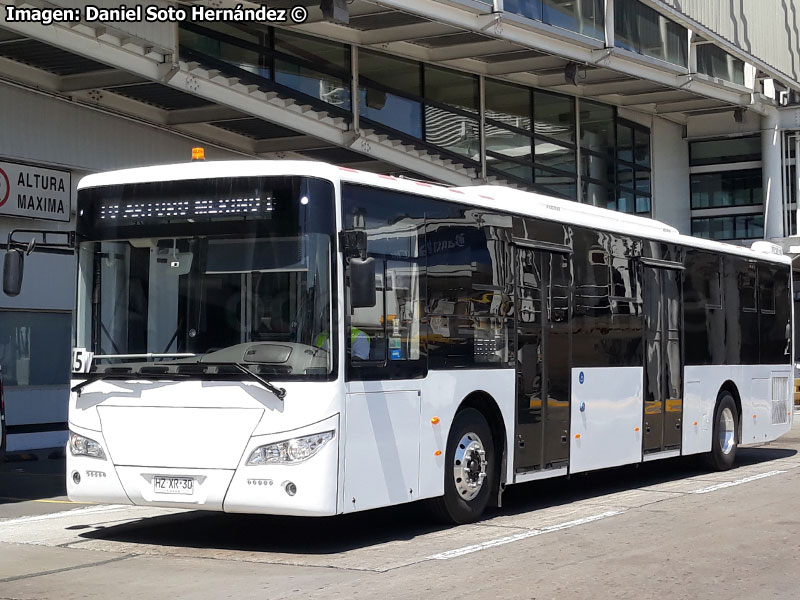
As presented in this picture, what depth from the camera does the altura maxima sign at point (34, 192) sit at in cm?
1856

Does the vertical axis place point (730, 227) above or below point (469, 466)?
above

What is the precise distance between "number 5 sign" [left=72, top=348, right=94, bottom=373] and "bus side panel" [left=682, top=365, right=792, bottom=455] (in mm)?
8270

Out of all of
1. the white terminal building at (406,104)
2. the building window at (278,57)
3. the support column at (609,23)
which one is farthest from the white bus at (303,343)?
the support column at (609,23)

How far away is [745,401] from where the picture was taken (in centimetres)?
1722

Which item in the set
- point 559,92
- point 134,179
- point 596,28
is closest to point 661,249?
point 134,179

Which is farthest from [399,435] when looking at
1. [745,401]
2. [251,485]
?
[745,401]

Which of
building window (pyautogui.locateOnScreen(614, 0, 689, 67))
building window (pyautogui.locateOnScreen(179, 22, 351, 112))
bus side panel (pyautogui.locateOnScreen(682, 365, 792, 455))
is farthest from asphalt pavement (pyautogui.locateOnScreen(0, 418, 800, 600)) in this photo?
building window (pyautogui.locateOnScreen(614, 0, 689, 67))

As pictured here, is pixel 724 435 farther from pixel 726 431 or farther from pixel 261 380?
pixel 261 380

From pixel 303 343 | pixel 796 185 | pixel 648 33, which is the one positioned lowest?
pixel 303 343

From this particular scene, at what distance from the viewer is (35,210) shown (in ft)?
62.4

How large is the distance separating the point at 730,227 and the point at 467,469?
27.5 meters

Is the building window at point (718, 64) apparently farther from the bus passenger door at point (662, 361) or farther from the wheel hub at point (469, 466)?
the wheel hub at point (469, 466)

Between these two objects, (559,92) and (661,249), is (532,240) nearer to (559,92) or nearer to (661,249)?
(661,249)

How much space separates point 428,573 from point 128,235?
363 centimetres
